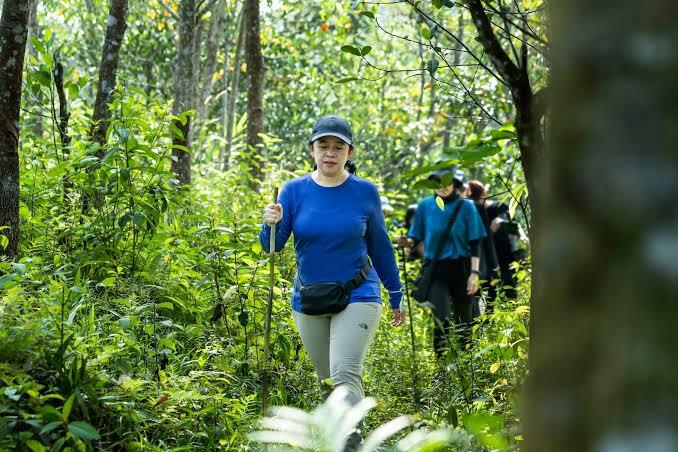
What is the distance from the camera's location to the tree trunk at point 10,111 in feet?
20.3

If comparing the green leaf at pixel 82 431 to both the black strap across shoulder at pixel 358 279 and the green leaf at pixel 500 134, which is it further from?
the green leaf at pixel 500 134

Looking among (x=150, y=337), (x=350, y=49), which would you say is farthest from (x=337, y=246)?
(x=150, y=337)

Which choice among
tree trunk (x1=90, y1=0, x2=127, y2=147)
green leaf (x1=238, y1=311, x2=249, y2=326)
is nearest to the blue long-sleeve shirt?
green leaf (x1=238, y1=311, x2=249, y2=326)

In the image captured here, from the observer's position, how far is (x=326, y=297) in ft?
17.7

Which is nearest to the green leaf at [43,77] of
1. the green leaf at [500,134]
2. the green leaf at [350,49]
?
the green leaf at [350,49]

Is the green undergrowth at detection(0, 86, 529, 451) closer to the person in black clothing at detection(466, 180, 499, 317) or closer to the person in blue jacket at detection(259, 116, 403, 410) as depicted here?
the person in blue jacket at detection(259, 116, 403, 410)

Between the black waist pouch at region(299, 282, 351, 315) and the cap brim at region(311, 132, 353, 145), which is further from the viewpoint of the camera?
the cap brim at region(311, 132, 353, 145)

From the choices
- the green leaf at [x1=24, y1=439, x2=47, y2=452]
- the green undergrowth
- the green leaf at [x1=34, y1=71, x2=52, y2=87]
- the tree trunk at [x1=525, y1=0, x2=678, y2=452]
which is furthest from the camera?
the green leaf at [x1=34, y1=71, x2=52, y2=87]

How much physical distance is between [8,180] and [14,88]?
649 millimetres

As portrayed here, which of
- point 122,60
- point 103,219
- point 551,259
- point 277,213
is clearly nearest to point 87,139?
point 103,219

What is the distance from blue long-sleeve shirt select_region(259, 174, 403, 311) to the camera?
18.1ft

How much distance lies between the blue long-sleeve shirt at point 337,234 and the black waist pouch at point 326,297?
0.06m

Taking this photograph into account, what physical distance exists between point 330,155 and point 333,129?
0.18 m

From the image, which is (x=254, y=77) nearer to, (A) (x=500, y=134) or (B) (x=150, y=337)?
(B) (x=150, y=337)
